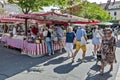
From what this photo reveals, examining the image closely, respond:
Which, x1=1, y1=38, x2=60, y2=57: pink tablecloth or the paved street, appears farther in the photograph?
x1=1, y1=38, x2=60, y2=57: pink tablecloth

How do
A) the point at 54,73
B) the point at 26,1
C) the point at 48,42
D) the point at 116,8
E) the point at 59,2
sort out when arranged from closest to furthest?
the point at 54,73
the point at 48,42
the point at 26,1
the point at 59,2
the point at 116,8

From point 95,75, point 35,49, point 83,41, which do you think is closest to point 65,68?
point 95,75

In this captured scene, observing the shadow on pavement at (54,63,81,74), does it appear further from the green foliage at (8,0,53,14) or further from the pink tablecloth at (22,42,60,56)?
the green foliage at (8,0,53,14)

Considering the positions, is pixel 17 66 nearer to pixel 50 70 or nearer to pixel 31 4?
pixel 50 70

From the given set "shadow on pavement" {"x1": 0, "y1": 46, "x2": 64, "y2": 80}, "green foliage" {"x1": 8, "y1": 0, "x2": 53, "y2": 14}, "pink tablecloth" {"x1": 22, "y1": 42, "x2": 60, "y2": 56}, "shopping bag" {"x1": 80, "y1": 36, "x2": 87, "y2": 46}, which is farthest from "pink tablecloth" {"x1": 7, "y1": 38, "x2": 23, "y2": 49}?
"green foliage" {"x1": 8, "y1": 0, "x2": 53, "y2": 14}

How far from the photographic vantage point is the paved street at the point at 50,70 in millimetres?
7914

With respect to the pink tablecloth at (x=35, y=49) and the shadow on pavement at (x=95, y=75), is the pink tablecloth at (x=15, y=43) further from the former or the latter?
the shadow on pavement at (x=95, y=75)

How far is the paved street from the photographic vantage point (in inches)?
312

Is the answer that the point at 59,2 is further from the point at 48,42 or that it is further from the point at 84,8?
the point at 84,8

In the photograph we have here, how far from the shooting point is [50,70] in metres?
8.88

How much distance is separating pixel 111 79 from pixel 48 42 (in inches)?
207

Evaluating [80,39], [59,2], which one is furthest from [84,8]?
[80,39]

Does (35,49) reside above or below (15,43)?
above

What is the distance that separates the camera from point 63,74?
8.26 metres
